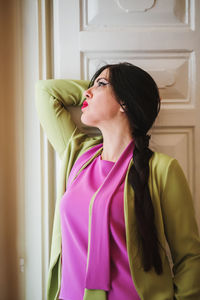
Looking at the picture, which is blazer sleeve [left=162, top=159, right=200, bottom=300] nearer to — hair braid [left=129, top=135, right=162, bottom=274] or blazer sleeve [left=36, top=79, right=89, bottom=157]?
hair braid [left=129, top=135, right=162, bottom=274]

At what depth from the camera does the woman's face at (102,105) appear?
0.93 meters

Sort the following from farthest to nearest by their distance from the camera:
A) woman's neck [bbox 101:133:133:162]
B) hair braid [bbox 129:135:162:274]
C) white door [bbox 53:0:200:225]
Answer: white door [bbox 53:0:200:225], woman's neck [bbox 101:133:133:162], hair braid [bbox 129:135:162:274]

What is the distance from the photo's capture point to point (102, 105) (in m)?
0.94

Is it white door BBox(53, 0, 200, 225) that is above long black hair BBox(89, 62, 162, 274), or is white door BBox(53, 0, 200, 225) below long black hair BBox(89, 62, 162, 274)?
above

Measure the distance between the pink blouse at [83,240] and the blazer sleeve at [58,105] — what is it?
0.72 feet

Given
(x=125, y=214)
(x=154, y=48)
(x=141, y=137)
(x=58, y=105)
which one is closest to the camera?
(x=125, y=214)

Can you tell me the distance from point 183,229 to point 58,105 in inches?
27.9

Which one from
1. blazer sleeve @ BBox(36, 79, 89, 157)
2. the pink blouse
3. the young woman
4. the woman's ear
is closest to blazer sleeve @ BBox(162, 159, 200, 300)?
the young woman

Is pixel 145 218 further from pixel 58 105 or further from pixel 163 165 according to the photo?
pixel 58 105

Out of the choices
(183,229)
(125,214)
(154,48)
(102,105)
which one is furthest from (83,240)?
(154,48)

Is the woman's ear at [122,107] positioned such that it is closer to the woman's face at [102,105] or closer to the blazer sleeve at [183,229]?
the woman's face at [102,105]

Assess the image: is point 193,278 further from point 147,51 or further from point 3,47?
point 3,47

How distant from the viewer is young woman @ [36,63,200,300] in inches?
33.5

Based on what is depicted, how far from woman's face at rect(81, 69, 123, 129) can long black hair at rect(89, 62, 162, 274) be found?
0.07ft
